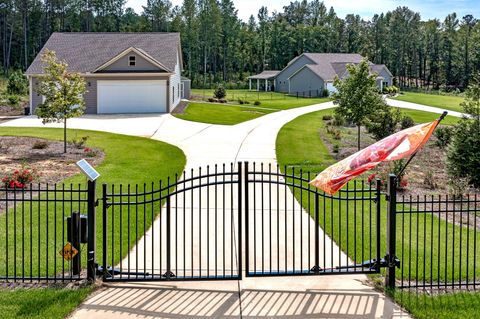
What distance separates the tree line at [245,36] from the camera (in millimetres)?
88188

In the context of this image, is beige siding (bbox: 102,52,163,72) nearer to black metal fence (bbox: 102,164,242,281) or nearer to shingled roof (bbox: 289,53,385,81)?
black metal fence (bbox: 102,164,242,281)

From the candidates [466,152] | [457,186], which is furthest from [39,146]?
[466,152]

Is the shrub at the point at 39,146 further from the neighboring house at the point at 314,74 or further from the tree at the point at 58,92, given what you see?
the neighboring house at the point at 314,74

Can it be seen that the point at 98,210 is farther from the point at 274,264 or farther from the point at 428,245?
the point at 428,245

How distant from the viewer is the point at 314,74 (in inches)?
2778

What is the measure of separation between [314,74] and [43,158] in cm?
5333

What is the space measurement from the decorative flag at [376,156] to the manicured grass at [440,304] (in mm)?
1858

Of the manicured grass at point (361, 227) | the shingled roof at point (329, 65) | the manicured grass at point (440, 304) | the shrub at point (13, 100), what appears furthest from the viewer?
the shingled roof at point (329, 65)

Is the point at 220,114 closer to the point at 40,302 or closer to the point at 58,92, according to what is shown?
the point at 58,92

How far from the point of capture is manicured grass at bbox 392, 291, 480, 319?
7.22 m

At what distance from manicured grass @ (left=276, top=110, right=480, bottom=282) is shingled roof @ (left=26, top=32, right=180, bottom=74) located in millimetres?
12947

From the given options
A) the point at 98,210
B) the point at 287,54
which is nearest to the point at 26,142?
the point at 98,210

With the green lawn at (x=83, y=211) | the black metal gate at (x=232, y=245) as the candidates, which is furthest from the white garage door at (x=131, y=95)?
the black metal gate at (x=232, y=245)

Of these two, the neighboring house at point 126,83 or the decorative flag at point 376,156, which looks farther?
the neighboring house at point 126,83
